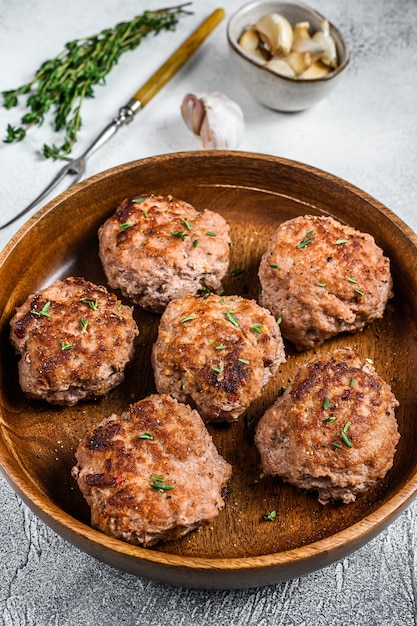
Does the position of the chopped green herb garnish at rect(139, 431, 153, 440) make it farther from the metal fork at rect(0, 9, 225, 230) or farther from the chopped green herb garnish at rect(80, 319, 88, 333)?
the metal fork at rect(0, 9, 225, 230)

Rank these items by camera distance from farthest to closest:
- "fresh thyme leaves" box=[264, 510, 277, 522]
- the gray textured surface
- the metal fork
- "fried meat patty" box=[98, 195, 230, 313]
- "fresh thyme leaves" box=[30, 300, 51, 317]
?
1. the metal fork
2. "fried meat patty" box=[98, 195, 230, 313]
3. "fresh thyme leaves" box=[30, 300, 51, 317]
4. the gray textured surface
5. "fresh thyme leaves" box=[264, 510, 277, 522]

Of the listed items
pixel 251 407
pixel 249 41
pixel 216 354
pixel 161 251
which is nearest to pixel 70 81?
pixel 249 41

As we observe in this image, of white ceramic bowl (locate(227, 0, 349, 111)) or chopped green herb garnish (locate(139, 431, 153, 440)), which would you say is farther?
white ceramic bowl (locate(227, 0, 349, 111))

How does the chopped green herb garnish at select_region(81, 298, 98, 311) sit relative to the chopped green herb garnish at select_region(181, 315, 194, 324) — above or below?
above

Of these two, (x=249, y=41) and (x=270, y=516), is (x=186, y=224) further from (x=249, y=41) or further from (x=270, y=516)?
(x=249, y=41)

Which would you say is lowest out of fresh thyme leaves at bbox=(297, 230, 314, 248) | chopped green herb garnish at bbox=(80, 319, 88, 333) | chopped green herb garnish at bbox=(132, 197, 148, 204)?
fresh thyme leaves at bbox=(297, 230, 314, 248)

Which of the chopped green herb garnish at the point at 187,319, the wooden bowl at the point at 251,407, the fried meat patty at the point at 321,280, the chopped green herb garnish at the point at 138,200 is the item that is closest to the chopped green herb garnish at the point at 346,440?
the wooden bowl at the point at 251,407

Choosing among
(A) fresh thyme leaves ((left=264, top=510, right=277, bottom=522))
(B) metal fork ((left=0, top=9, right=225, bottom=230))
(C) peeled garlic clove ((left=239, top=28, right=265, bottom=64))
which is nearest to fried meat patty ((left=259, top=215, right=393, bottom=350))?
(A) fresh thyme leaves ((left=264, top=510, right=277, bottom=522))
